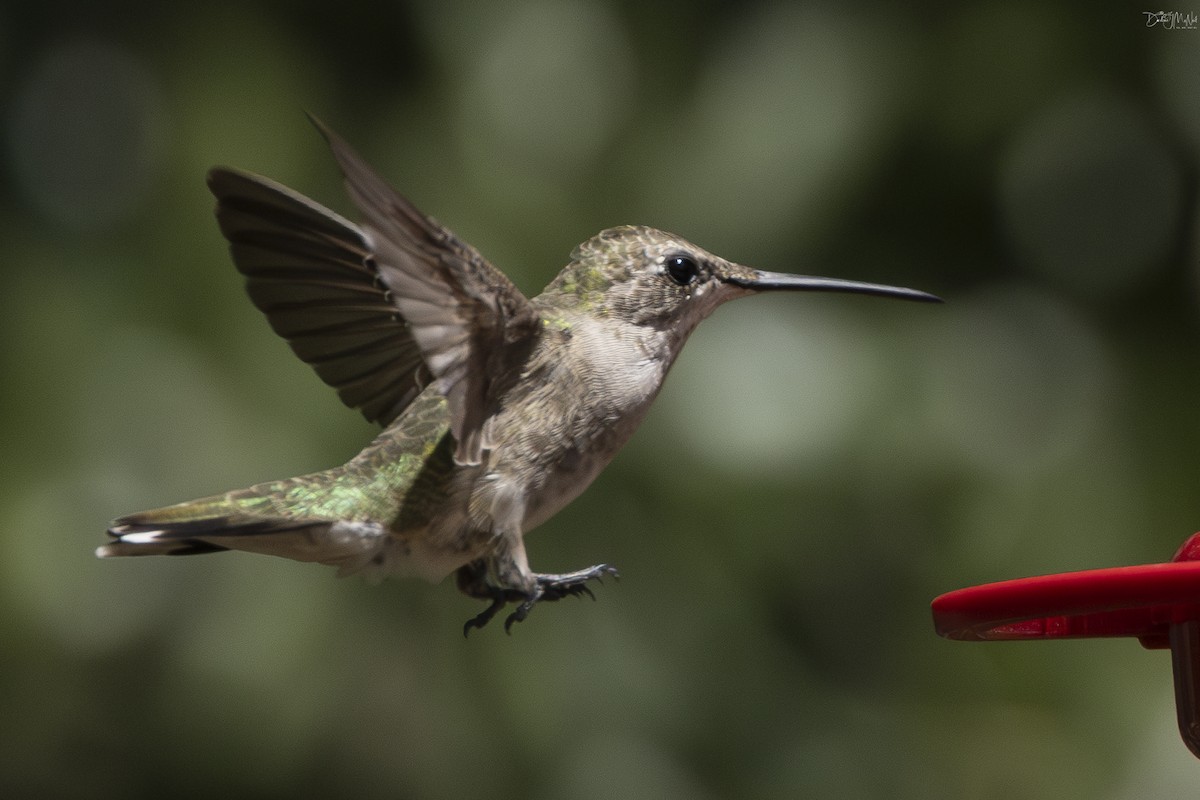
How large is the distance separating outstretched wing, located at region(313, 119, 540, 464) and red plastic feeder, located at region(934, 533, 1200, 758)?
68cm

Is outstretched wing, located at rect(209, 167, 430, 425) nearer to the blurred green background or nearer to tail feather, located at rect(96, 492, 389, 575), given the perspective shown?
tail feather, located at rect(96, 492, 389, 575)

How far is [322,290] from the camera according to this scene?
6.95 ft

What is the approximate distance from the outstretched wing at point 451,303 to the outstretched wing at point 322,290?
0.60ft

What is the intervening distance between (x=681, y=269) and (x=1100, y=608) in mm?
964

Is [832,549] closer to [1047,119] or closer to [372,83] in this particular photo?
[1047,119]

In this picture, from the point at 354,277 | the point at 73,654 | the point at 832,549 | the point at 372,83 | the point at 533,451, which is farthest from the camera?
the point at 372,83

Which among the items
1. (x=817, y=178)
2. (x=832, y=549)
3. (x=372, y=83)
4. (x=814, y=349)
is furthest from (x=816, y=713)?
(x=372, y=83)

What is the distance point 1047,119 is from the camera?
3.75 meters

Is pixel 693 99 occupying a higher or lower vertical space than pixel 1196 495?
higher

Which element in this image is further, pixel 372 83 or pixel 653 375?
pixel 372 83

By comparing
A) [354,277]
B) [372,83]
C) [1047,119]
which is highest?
[372,83]

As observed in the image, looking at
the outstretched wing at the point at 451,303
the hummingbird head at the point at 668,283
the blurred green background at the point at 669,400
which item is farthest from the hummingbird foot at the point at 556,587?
the blurred green background at the point at 669,400

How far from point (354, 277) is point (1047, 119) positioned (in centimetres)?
239

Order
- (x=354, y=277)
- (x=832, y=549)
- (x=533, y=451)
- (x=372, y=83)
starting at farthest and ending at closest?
(x=372, y=83) < (x=832, y=549) < (x=354, y=277) < (x=533, y=451)
